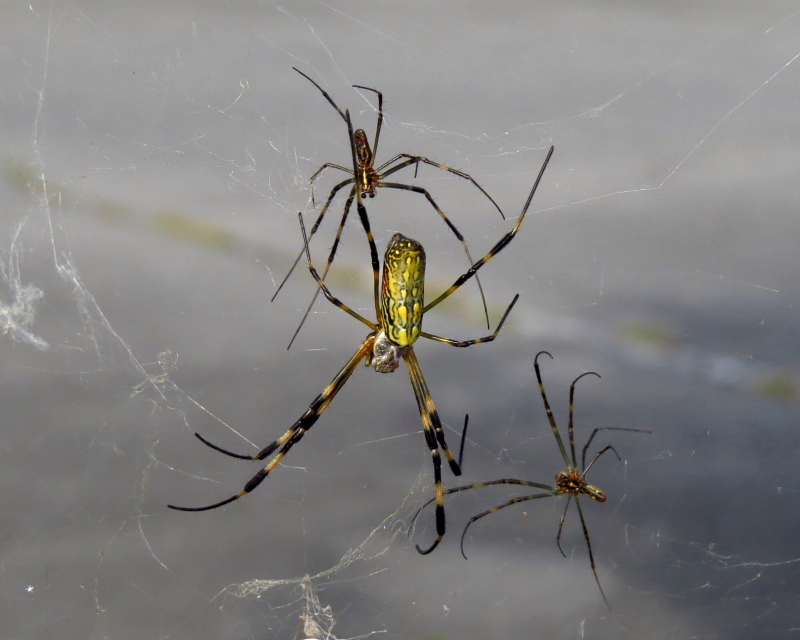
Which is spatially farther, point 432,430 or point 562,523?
point 562,523

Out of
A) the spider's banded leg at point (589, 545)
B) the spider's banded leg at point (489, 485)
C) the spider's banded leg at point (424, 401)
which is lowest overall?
the spider's banded leg at point (589, 545)

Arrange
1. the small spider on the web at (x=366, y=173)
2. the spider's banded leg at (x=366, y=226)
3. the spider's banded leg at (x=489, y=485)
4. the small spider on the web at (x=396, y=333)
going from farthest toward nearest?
A: 1. the spider's banded leg at (x=489, y=485)
2. the small spider on the web at (x=366, y=173)
3. the small spider on the web at (x=396, y=333)
4. the spider's banded leg at (x=366, y=226)

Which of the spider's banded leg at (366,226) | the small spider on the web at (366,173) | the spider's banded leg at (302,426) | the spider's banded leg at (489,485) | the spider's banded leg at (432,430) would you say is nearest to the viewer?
the spider's banded leg at (366,226)

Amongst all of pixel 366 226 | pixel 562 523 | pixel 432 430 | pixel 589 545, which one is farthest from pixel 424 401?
pixel 589 545

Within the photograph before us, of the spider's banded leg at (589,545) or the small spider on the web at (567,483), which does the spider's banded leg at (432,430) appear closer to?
the small spider on the web at (567,483)

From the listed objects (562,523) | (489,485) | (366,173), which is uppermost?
(366,173)

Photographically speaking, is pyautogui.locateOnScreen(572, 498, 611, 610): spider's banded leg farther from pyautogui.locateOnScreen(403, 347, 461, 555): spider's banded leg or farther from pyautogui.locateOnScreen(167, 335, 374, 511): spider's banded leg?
pyautogui.locateOnScreen(167, 335, 374, 511): spider's banded leg

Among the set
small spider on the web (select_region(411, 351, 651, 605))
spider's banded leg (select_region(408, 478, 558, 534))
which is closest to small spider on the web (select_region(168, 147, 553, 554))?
spider's banded leg (select_region(408, 478, 558, 534))

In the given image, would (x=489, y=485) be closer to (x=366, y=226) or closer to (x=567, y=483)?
(x=567, y=483)

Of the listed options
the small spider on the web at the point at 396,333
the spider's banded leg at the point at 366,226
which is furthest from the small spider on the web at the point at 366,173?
the small spider on the web at the point at 396,333
